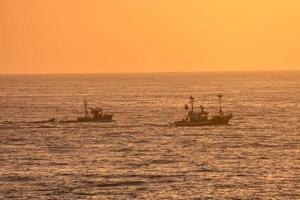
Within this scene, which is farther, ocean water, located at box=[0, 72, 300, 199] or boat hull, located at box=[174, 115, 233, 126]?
boat hull, located at box=[174, 115, 233, 126]

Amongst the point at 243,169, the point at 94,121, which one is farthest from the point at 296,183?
the point at 94,121

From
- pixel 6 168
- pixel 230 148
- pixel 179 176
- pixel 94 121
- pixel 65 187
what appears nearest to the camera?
pixel 65 187

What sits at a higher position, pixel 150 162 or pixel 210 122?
pixel 150 162

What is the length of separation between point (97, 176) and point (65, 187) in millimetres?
8744

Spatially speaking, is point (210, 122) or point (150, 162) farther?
point (210, 122)

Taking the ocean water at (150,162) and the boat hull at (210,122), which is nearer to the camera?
the ocean water at (150,162)

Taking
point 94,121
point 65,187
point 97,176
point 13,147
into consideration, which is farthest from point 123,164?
Result: point 94,121

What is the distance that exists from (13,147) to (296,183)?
53826 millimetres

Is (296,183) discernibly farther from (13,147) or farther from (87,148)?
(13,147)

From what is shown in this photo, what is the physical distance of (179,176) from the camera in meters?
102

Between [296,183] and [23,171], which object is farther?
[23,171]

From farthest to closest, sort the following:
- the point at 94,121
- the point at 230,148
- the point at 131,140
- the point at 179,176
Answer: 1. the point at 94,121
2. the point at 131,140
3. the point at 230,148
4. the point at 179,176

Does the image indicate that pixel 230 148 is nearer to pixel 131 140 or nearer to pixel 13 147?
pixel 131 140

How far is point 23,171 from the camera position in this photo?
106500mm
